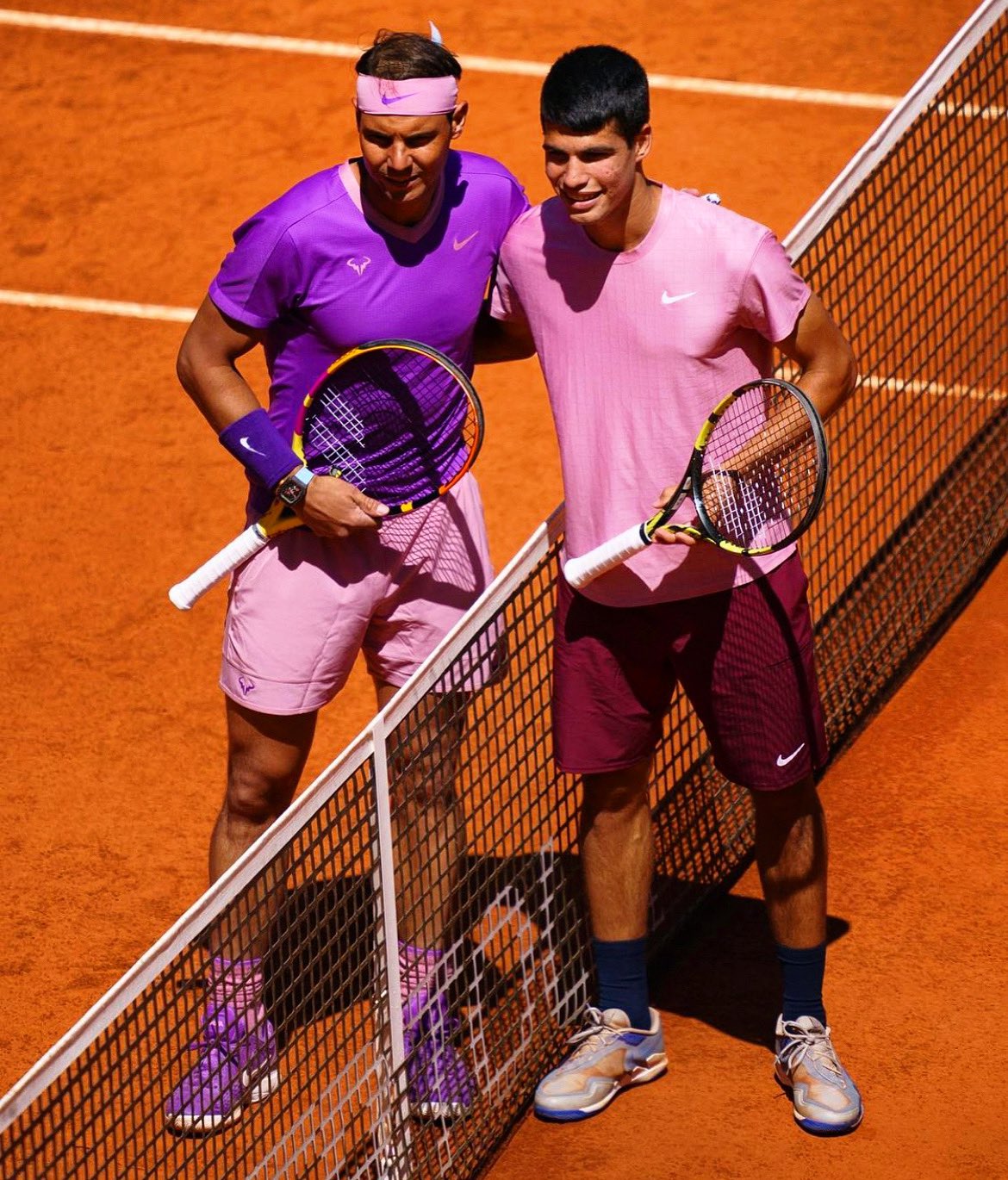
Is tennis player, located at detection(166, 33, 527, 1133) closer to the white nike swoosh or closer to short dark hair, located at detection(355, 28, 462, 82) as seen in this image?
short dark hair, located at detection(355, 28, 462, 82)

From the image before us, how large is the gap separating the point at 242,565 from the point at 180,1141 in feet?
4.48

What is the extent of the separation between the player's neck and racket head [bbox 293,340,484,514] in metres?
0.48

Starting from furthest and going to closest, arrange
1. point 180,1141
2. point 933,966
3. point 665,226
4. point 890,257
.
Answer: point 890,257 < point 933,966 < point 180,1141 < point 665,226

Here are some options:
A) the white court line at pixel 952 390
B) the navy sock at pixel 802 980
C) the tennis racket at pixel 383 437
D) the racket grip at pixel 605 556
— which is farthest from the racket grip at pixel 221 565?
the white court line at pixel 952 390

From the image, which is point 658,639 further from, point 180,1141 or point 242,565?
point 180,1141

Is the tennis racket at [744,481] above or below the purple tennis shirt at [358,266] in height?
below

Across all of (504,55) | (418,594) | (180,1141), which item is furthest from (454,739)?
(504,55)

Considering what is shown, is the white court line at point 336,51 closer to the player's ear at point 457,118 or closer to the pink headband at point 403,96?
the player's ear at point 457,118

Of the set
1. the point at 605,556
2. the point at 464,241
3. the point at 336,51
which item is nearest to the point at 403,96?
the point at 464,241

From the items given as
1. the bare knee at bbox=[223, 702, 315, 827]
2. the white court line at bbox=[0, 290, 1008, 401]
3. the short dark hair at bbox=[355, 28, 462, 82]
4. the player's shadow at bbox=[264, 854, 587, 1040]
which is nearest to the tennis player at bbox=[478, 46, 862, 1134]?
→ the player's shadow at bbox=[264, 854, 587, 1040]

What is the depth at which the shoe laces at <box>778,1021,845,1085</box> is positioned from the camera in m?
4.63

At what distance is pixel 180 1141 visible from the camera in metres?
4.66

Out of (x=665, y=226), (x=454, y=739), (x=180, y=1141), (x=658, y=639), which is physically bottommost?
(x=180, y=1141)

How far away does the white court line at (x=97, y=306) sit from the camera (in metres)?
8.41
